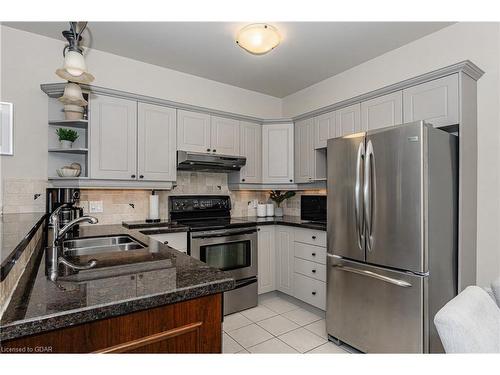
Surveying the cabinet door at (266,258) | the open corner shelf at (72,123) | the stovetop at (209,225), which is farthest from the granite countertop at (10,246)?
the cabinet door at (266,258)

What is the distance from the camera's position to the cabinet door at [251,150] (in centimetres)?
343

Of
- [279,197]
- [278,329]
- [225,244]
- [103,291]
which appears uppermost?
[279,197]

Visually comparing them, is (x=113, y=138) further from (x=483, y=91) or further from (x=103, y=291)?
(x=483, y=91)

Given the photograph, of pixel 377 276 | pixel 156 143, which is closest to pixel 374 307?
pixel 377 276

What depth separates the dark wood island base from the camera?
2.55 feet

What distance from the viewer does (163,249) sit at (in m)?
1.54

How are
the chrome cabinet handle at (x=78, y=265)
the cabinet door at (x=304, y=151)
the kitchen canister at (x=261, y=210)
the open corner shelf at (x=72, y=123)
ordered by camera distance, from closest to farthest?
the chrome cabinet handle at (x=78, y=265), the open corner shelf at (x=72, y=123), the cabinet door at (x=304, y=151), the kitchen canister at (x=261, y=210)

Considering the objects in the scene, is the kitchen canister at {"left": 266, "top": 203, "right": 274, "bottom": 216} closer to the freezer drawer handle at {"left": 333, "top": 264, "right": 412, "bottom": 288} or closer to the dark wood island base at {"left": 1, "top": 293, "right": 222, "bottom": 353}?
the freezer drawer handle at {"left": 333, "top": 264, "right": 412, "bottom": 288}

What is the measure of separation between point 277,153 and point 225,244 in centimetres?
133

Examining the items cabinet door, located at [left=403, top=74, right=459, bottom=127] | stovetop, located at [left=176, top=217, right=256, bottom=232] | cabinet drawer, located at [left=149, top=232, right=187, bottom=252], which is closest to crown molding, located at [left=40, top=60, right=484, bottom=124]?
cabinet door, located at [left=403, top=74, right=459, bottom=127]

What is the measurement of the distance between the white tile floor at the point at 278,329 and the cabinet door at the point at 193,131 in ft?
5.86

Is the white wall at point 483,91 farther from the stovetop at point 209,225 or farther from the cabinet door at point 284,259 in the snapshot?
the stovetop at point 209,225

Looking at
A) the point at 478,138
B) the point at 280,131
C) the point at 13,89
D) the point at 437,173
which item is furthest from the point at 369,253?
the point at 13,89

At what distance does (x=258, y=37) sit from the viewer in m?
2.19
